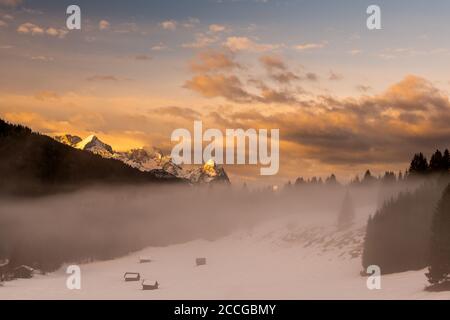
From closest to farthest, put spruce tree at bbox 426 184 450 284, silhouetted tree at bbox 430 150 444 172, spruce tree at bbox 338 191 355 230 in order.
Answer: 1. spruce tree at bbox 426 184 450 284
2. silhouetted tree at bbox 430 150 444 172
3. spruce tree at bbox 338 191 355 230

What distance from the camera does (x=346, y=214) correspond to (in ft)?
504

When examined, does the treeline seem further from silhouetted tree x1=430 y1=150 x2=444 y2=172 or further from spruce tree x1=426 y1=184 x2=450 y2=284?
spruce tree x1=426 y1=184 x2=450 y2=284

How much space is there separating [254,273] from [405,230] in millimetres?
35540

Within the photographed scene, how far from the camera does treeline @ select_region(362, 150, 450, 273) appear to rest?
90062 millimetres

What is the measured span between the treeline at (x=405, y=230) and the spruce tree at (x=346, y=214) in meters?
49.3

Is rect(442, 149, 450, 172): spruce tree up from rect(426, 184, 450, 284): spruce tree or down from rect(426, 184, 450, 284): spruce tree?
up

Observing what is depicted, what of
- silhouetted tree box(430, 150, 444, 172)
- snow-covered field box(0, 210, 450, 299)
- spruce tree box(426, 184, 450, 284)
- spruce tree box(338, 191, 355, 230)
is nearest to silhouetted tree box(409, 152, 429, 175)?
silhouetted tree box(430, 150, 444, 172)

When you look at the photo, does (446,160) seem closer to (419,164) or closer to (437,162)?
(437,162)

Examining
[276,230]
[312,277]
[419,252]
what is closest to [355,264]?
[312,277]

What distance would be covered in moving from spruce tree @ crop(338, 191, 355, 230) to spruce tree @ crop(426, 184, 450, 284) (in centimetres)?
8746

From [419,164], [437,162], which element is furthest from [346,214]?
[437,162]

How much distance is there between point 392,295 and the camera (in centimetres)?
6359
